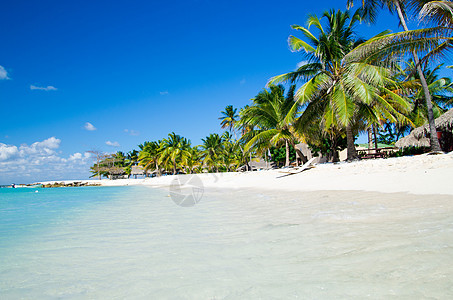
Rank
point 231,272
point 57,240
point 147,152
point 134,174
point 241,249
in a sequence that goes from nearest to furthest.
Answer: point 231,272, point 241,249, point 57,240, point 147,152, point 134,174

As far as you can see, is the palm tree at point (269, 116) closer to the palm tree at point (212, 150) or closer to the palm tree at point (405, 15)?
the palm tree at point (405, 15)

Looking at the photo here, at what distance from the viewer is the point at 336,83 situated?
41.6 feet

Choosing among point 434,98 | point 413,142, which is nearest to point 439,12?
point 413,142

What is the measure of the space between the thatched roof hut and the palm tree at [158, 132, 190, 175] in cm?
2849

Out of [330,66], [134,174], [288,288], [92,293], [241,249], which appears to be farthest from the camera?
[134,174]

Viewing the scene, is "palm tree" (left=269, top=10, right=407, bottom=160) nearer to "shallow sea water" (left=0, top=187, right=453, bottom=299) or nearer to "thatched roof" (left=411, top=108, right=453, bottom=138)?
"thatched roof" (left=411, top=108, right=453, bottom=138)

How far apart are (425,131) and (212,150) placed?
85.6ft

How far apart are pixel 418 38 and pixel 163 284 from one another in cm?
933

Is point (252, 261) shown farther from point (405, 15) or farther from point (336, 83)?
point (405, 15)

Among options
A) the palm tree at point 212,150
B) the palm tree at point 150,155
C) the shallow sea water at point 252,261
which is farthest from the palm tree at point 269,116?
the palm tree at point 150,155

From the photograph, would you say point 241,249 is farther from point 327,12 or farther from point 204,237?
point 327,12

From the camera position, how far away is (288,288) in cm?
162

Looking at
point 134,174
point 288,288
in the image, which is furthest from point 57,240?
point 134,174

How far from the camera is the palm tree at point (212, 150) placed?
36.6m
